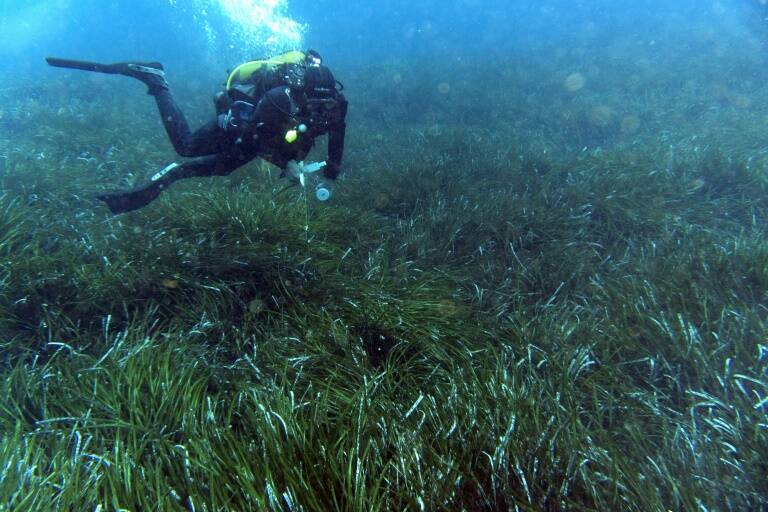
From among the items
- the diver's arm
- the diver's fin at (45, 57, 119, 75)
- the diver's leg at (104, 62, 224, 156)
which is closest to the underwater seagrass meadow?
the diver's arm

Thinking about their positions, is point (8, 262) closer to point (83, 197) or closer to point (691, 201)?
point (83, 197)

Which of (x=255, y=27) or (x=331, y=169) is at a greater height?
(x=255, y=27)

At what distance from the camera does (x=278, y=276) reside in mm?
3350

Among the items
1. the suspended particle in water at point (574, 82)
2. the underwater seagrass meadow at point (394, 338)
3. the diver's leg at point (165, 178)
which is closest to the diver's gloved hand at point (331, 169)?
the underwater seagrass meadow at point (394, 338)

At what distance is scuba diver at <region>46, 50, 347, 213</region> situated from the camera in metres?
3.80

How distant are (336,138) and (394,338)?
2.67 m

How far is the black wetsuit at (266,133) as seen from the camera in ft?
12.4

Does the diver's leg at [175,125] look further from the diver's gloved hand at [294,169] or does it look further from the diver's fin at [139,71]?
the diver's gloved hand at [294,169]

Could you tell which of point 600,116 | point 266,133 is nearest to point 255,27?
point 600,116

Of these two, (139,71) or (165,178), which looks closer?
(165,178)

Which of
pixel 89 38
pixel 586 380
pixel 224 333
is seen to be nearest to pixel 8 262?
pixel 224 333

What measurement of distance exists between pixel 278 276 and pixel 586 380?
2.50 meters

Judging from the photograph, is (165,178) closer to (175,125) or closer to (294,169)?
(175,125)

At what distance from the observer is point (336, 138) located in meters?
4.50
